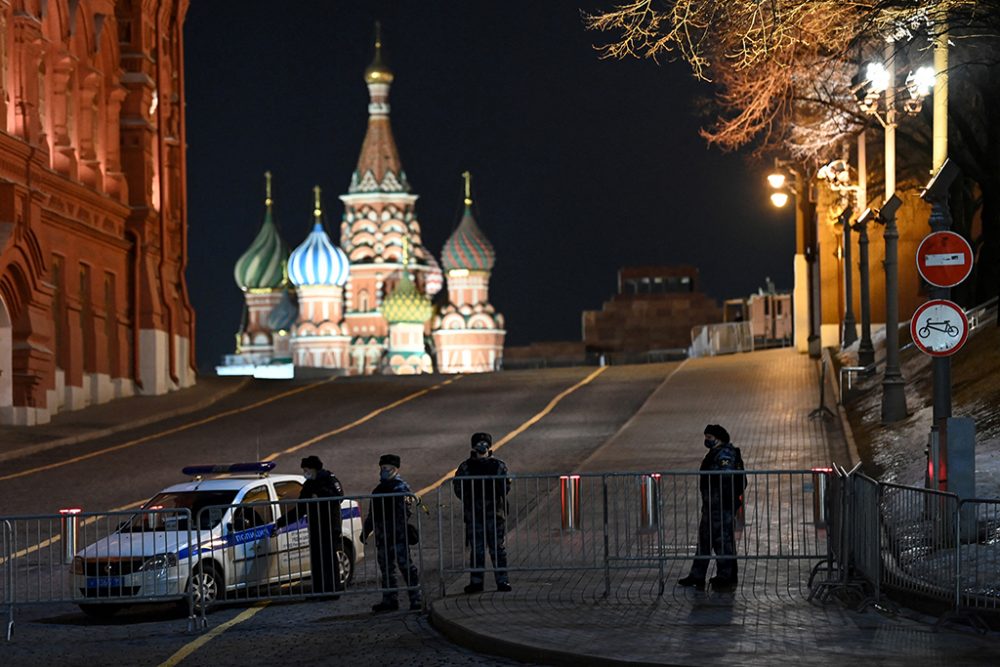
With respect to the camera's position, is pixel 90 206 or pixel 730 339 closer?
pixel 90 206

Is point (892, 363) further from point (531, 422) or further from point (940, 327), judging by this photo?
point (940, 327)

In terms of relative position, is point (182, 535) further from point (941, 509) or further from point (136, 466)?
point (136, 466)

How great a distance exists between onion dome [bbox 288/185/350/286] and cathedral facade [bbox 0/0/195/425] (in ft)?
292

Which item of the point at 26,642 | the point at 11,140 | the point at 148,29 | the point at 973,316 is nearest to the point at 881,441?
the point at 973,316

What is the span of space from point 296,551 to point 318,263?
13490 cm

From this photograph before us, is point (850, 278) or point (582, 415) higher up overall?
point (850, 278)

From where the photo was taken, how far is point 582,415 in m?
40.2

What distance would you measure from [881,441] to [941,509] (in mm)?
13727

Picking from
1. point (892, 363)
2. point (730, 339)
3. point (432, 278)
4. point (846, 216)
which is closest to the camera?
point (892, 363)

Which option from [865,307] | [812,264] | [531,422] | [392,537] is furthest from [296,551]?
[812,264]

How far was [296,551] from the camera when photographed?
58.7 feet

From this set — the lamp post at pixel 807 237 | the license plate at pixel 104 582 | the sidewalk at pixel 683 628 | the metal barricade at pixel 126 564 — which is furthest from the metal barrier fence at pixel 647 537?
the lamp post at pixel 807 237

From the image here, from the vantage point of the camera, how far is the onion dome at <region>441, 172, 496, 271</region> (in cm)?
15512

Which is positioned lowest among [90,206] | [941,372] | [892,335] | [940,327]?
[941,372]
